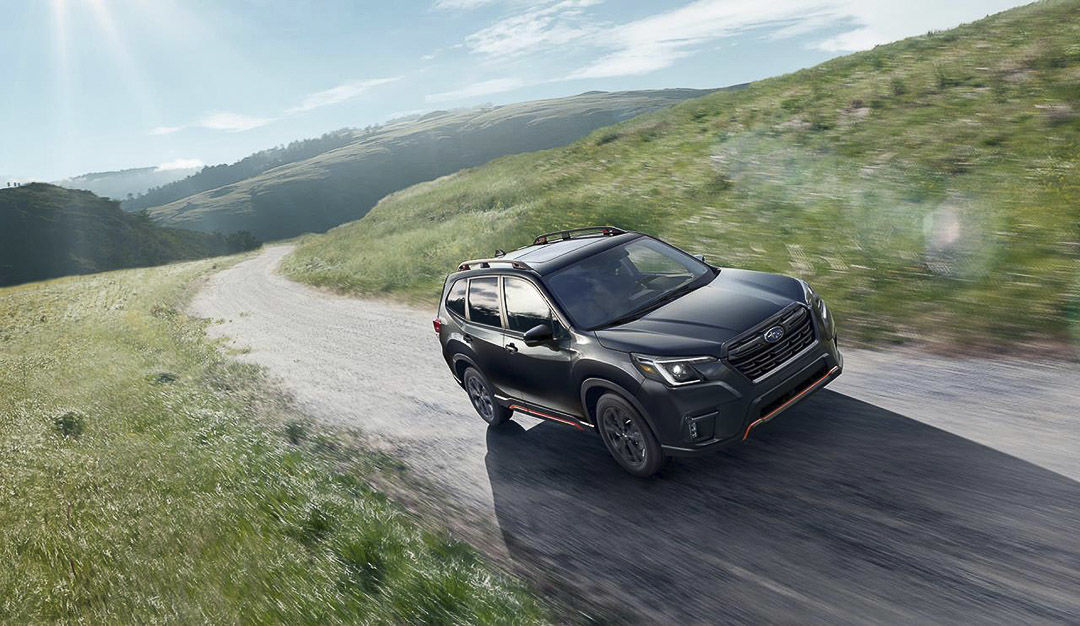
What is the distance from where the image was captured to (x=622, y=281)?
→ 6.64m

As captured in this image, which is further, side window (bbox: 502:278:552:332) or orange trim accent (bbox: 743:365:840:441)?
side window (bbox: 502:278:552:332)

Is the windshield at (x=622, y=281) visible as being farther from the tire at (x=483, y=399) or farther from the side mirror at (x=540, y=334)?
the tire at (x=483, y=399)

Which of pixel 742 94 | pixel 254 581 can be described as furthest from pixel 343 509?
pixel 742 94

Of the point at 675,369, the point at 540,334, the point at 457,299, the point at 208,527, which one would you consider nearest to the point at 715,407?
the point at 675,369

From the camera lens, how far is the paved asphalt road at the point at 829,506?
3914 mm

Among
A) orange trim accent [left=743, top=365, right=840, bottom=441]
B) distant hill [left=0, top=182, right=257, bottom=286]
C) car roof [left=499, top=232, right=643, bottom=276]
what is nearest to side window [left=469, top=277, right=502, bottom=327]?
car roof [left=499, top=232, right=643, bottom=276]

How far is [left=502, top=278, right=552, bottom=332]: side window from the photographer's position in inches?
255

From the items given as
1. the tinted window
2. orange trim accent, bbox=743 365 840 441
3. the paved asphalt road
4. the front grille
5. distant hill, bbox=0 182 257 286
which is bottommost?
the paved asphalt road

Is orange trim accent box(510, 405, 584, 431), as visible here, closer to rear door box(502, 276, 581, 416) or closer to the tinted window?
rear door box(502, 276, 581, 416)

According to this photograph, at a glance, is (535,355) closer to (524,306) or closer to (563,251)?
(524,306)

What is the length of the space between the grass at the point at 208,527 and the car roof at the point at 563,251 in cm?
269

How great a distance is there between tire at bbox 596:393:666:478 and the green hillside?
13.0ft

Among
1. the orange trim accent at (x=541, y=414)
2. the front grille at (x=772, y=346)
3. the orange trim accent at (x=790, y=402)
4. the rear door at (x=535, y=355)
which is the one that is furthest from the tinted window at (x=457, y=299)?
the orange trim accent at (x=790, y=402)

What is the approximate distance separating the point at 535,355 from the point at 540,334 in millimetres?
443
